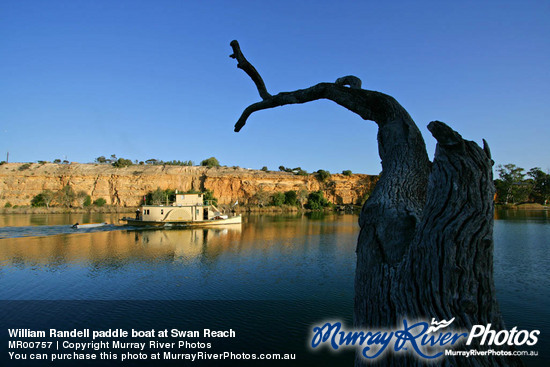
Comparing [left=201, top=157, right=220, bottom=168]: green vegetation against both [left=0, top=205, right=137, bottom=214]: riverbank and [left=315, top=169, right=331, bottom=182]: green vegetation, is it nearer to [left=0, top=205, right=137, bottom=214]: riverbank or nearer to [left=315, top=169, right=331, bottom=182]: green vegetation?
[left=315, top=169, right=331, bottom=182]: green vegetation

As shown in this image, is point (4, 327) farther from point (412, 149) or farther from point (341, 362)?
point (412, 149)

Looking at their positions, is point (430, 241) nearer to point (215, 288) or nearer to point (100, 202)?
point (215, 288)

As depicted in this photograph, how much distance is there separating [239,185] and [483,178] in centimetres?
6255

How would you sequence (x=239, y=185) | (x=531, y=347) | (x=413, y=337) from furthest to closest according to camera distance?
(x=239, y=185), (x=531, y=347), (x=413, y=337)

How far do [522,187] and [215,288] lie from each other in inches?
3189

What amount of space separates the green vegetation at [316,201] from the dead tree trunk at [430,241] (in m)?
59.6

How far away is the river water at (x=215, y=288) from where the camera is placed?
7977 mm

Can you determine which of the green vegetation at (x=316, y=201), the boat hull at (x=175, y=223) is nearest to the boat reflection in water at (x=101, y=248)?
the boat hull at (x=175, y=223)

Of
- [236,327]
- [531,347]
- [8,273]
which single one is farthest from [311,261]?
[8,273]

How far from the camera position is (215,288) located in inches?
429

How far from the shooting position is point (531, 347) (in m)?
7.08

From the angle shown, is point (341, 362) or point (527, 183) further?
point (527, 183)

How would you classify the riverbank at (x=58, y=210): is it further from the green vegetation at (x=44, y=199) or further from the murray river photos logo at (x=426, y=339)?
the murray river photos logo at (x=426, y=339)

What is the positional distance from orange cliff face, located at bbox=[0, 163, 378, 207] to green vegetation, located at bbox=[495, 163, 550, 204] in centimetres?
2838
